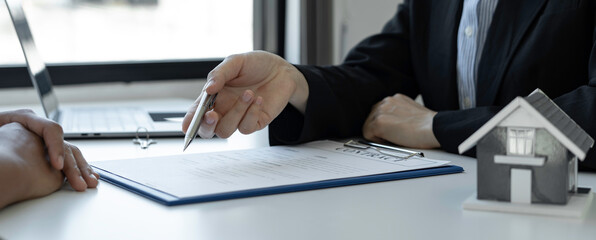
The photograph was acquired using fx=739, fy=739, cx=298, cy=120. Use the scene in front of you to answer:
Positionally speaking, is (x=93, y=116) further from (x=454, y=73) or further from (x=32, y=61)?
(x=454, y=73)

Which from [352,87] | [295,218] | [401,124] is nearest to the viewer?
[295,218]

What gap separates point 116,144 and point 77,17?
1239 millimetres

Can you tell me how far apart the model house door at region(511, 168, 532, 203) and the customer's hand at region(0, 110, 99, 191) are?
48 cm

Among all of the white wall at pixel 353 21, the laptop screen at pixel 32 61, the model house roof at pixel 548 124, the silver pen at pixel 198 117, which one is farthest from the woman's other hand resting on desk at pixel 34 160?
the white wall at pixel 353 21

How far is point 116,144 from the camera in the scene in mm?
1316

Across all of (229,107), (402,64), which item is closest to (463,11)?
(402,64)

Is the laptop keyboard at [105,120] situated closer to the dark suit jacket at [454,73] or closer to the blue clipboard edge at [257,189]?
the dark suit jacket at [454,73]

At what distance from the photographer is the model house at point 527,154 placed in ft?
2.45

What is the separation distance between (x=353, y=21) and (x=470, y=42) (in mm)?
1234

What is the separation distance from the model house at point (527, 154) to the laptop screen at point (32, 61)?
1063 millimetres

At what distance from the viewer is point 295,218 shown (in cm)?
74

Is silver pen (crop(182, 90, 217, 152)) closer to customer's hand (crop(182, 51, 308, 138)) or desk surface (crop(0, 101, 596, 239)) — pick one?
customer's hand (crop(182, 51, 308, 138))

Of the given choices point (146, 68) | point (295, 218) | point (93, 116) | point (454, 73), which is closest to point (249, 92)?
point (295, 218)

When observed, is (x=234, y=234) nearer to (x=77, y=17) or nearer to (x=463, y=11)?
(x=463, y=11)
